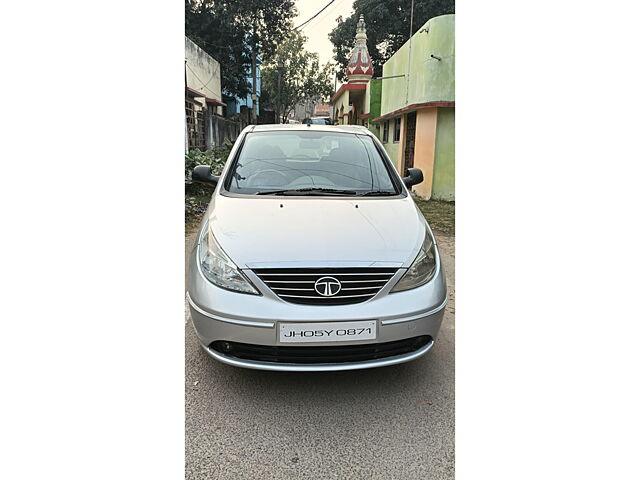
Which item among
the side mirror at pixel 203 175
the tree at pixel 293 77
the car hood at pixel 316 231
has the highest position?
the tree at pixel 293 77

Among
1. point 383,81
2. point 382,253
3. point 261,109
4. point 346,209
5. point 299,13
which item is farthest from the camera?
point 261,109

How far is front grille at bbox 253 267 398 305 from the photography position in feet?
6.01

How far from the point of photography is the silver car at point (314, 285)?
1821 mm

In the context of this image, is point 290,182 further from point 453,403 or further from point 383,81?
point 453,403

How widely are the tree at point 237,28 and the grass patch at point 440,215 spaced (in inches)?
56.7

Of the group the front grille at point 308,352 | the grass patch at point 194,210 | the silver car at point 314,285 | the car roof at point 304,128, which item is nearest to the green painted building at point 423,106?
the car roof at point 304,128

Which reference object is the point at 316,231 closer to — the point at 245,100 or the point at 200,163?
the point at 200,163

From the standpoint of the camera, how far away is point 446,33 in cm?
226

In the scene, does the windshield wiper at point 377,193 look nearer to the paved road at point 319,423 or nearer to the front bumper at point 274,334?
the paved road at point 319,423

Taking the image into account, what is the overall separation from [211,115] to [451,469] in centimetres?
265

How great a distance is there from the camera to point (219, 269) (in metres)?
1.94

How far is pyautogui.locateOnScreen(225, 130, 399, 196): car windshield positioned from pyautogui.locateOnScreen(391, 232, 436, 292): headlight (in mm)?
548

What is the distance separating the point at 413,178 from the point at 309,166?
2.54ft
